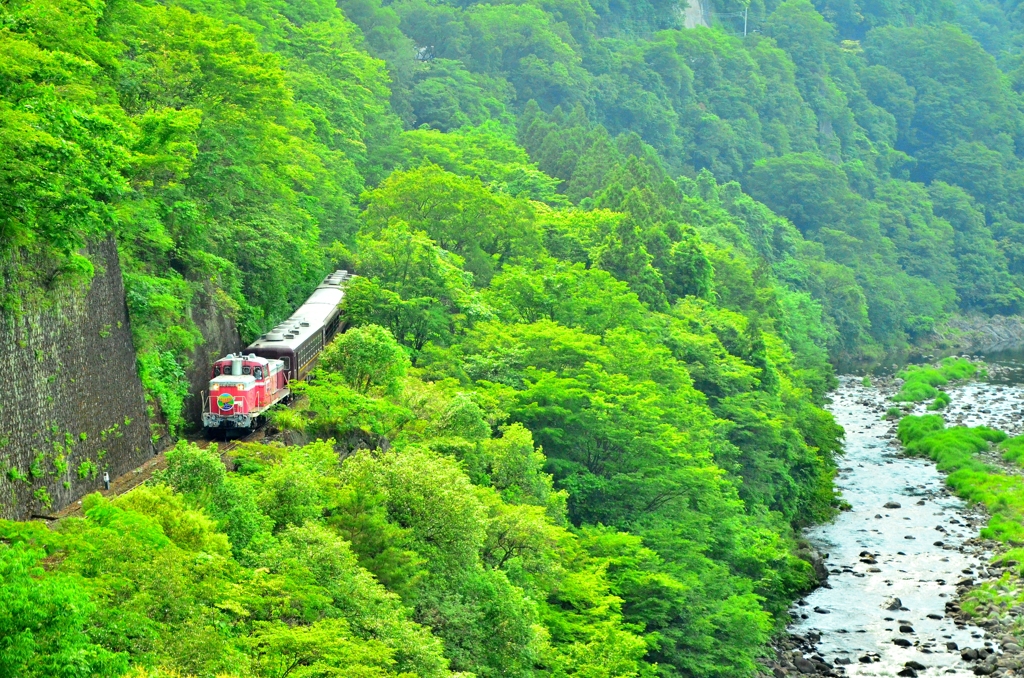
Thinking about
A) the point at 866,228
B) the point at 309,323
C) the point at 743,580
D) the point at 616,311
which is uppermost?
the point at 309,323

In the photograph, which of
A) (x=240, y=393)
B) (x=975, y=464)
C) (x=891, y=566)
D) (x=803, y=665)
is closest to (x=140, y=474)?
(x=240, y=393)

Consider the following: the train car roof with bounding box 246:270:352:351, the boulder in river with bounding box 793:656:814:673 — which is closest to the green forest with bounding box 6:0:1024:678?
the train car roof with bounding box 246:270:352:351

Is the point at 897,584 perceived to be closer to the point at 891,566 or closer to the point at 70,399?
the point at 891,566

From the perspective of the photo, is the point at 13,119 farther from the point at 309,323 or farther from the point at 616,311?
the point at 616,311

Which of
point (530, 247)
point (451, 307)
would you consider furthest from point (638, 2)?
point (451, 307)

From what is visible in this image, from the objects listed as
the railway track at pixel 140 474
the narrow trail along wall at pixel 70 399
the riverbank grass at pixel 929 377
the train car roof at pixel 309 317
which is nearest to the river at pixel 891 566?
the riverbank grass at pixel 929 377

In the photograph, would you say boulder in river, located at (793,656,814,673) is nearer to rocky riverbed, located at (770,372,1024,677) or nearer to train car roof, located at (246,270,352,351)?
rocky riverbed, located at (770,372,1024,677)

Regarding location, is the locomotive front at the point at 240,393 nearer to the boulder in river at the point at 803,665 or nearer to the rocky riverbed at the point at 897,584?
the rocky riverbed at the point at 897,584
